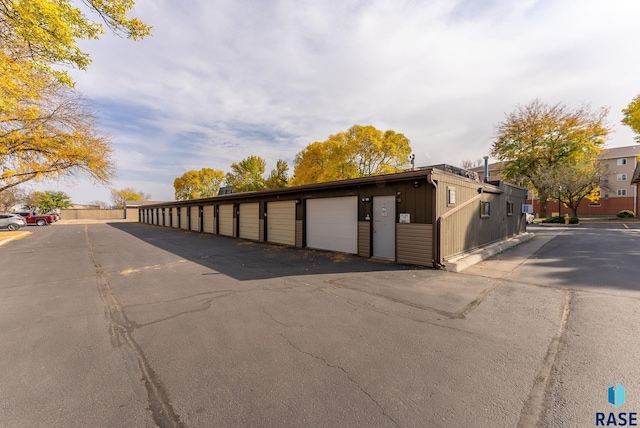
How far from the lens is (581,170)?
25078 mm

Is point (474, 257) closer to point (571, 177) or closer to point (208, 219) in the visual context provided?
point (208, 219)

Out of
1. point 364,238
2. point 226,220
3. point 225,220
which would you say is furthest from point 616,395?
point 225,220

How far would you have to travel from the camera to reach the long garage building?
25.1ft

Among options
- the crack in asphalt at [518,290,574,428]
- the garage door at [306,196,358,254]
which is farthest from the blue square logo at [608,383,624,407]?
the garage door at [306,196,358,254]

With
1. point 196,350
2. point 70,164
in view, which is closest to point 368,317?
point 196,350

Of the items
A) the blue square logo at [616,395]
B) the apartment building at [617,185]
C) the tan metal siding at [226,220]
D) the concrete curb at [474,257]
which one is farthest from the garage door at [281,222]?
the apartment building at [617,185]

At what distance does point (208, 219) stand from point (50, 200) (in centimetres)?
5815

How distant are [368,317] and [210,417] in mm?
2538

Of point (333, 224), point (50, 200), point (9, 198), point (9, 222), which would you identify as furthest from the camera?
point (50, 200)

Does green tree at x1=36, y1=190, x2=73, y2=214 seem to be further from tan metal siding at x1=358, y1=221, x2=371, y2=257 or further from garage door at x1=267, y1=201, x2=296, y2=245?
tan metal siding at x1=358, y1=221, x2=371, y2=257

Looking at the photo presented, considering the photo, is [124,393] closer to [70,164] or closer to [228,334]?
[228,334]

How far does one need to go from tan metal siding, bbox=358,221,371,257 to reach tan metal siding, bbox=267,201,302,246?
397 cm

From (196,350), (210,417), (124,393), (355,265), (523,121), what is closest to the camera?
(210,417)

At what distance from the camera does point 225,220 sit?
60.8 ft
